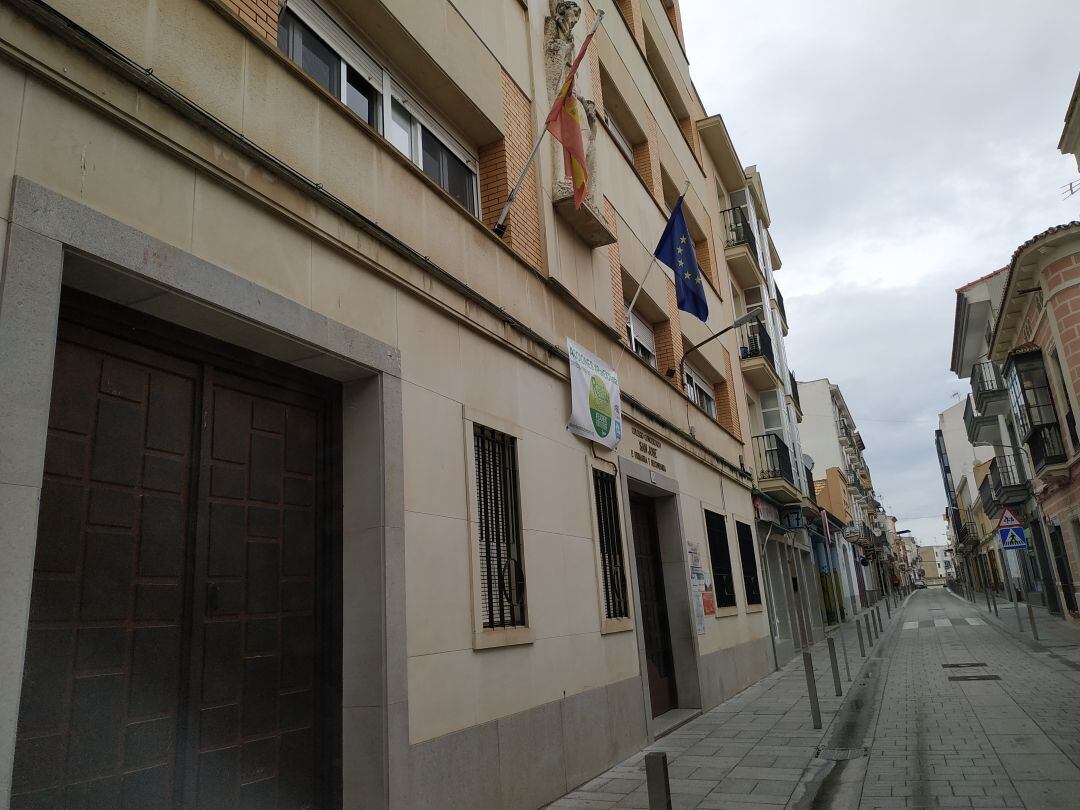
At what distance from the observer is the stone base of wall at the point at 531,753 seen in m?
5.13

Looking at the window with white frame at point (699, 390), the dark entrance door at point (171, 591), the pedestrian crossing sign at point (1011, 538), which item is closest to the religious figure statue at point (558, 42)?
the dark entrance door at point (171, 591)

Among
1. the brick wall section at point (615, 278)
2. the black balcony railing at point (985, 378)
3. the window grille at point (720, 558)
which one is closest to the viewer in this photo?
the brick wall section at point (615, 278)

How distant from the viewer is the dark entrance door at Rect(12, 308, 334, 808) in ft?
11.4

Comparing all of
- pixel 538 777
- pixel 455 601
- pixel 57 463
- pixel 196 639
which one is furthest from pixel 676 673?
pixel 57 463

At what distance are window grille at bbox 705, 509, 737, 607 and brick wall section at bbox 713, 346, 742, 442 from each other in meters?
3.85

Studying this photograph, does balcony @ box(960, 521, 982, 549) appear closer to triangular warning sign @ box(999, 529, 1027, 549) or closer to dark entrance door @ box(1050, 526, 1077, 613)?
dark entrance door @ box(1050, 526, 1077, 613)

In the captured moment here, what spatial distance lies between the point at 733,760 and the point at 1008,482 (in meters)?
27.5

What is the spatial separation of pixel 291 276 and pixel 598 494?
5.35 m

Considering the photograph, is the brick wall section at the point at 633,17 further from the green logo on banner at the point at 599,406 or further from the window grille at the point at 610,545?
the window grille at the point at 610,545

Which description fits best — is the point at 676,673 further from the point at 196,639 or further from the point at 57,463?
the point at 57,463

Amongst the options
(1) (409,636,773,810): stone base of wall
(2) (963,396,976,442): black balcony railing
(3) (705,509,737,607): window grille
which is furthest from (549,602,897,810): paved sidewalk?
(2) (963,396,976,442): black balcony railing

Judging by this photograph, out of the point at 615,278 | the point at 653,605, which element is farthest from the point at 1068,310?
the point at 653,605

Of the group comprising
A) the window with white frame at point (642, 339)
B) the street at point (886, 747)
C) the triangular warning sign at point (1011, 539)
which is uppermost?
the window with white frame at point (642, 339)

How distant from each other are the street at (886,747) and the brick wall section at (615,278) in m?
5.74
